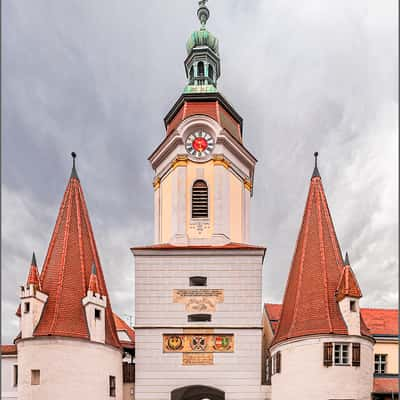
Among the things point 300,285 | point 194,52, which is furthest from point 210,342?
point 194,52

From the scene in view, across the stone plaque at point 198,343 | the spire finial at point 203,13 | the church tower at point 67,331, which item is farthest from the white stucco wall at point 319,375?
the spire finial at point 203,13

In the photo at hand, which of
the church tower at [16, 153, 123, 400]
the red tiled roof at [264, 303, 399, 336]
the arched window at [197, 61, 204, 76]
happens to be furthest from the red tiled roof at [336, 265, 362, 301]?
the arched window at [197, 61, 204, 76]

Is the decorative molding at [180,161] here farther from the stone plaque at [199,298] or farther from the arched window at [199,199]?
the stone plaque at [199,298]

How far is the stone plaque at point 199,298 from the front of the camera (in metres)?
30.1

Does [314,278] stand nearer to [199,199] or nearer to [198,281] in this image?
[198,281]

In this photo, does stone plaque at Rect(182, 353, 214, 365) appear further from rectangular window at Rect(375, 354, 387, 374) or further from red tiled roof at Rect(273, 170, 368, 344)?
rectangular window at Rect(375, 354, 387, 374)

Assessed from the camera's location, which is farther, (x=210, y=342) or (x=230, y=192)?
(x=230, y=192)

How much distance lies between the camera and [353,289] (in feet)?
92.4

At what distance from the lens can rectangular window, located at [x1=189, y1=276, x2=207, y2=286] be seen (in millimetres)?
30812

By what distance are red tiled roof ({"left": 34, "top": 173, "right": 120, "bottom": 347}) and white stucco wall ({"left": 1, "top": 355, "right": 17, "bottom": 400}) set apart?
5.80m

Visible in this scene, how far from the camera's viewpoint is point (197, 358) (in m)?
29.3

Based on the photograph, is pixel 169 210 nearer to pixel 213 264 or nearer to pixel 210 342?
pixel 213 264

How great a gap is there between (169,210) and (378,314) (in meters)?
16.6

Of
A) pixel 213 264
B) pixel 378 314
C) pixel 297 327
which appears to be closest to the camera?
pixel 297 327
